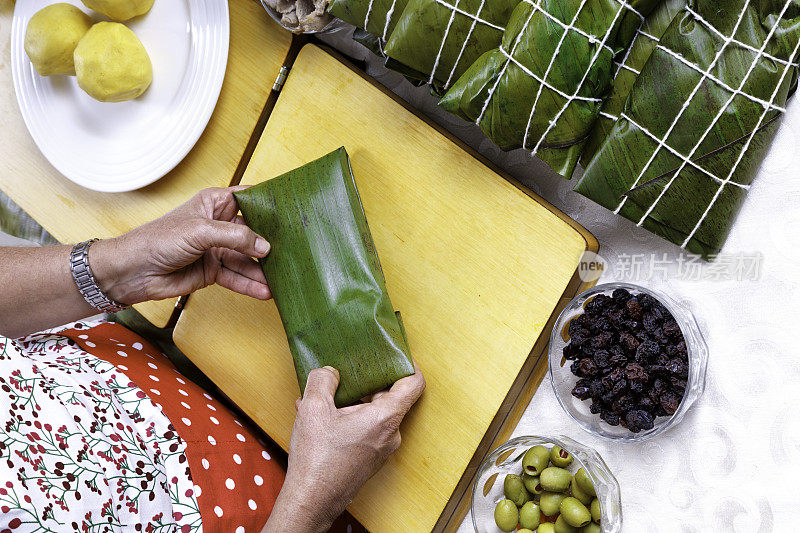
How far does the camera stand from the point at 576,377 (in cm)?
108

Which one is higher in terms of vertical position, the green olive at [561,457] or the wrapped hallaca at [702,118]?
the wrapped hallaca at [702,118]

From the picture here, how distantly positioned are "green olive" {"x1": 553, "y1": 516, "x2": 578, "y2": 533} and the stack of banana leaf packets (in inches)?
19.9

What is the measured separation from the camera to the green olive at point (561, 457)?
1.03 metres

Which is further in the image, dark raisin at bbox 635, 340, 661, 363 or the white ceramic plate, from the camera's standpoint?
the white ceramic plate

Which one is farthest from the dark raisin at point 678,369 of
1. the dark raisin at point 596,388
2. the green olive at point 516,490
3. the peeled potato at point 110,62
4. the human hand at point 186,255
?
the peeled potato at point 110,62

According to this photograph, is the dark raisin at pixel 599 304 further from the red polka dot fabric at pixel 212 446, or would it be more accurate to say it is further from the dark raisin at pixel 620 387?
the red polka dot fabric at pixel 212 446

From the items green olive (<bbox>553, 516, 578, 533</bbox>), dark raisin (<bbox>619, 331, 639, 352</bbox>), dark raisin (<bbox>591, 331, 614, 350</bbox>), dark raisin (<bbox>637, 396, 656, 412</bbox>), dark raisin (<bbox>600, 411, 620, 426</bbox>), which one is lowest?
green olive (<bbox>553, 516, 578, 533</bbox>)

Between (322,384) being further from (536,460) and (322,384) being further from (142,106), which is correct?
(142,106)

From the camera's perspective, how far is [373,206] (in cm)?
117

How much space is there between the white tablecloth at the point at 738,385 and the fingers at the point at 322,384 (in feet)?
1.62

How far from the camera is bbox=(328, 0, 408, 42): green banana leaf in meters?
1.05

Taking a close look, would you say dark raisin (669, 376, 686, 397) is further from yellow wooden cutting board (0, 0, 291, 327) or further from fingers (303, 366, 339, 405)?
yellow wooden cutting board (0, 0, 291, 327)

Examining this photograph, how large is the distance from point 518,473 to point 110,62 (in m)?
1.12

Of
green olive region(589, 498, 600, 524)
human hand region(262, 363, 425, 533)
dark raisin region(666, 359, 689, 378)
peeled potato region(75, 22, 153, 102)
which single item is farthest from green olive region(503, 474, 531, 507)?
peeled potato region(75, 22, 153, 102)
